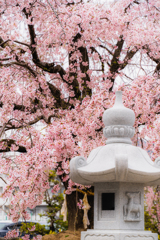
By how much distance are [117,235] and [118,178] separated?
0.67m

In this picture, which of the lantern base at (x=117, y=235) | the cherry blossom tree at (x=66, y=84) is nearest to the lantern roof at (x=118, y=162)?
the lantern base at (x=117, y=235)

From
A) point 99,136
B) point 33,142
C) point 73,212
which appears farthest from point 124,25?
point 73,212

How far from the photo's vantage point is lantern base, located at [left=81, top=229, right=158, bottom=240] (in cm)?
420

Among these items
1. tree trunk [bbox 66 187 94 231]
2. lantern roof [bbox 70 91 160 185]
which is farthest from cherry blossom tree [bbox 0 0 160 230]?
lantern roof [bbox 70 91 160 185]

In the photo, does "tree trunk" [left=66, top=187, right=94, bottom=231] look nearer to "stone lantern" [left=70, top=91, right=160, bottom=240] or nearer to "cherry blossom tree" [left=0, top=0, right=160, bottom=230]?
"cherry blossom tree" [left=0, top=0, right=160, bottom=230]

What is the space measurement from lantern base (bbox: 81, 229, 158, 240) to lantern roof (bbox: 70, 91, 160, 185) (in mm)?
627

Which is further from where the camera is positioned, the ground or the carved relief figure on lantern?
the ground

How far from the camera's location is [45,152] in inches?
264

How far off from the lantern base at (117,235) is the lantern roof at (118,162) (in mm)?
627

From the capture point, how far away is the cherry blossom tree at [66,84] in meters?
7.05

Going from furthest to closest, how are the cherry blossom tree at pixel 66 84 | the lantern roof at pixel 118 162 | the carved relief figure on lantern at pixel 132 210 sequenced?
the cherry blossom tree at pixel 66 84, the carved relief figure on lantern at pixel 132 210, the lantern roof at pixel 118 162

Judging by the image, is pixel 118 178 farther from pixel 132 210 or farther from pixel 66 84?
pixel 66 84

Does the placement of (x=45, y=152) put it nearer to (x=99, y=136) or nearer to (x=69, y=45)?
(x=99, y=136)

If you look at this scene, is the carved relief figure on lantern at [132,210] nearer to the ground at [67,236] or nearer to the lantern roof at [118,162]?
the lantern roof at [118,162]
